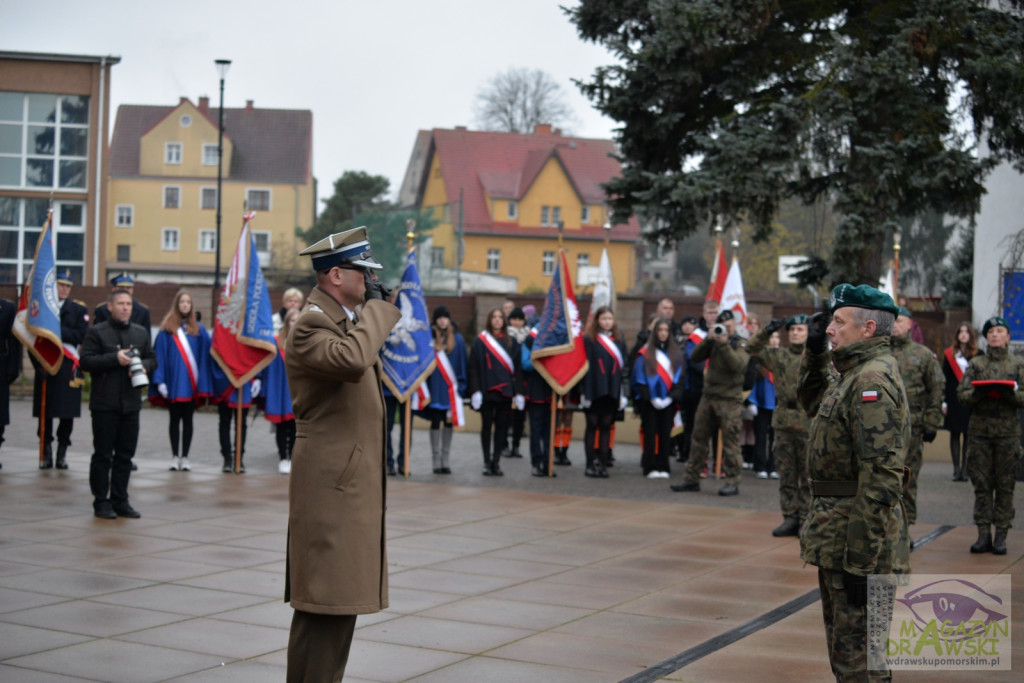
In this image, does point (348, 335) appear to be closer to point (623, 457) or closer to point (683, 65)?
point (623, 457)

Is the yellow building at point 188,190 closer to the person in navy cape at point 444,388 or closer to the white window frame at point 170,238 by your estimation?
the white window frame at point 170,238

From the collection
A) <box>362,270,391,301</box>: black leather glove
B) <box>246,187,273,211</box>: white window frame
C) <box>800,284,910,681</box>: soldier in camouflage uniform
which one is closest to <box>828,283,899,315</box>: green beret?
<box>800,284,910,681</box>: soldier in camouflage uniform

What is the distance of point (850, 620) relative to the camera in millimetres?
4742

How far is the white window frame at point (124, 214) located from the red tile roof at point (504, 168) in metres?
17.4

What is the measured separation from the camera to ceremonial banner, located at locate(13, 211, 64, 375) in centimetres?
1262

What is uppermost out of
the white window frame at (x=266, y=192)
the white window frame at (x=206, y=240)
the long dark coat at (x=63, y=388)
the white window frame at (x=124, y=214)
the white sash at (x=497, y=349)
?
the white window frame at (x=266, y=192)

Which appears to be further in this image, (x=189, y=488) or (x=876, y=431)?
(x=189, y=488)

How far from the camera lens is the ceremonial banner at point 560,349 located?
13867 millimetres

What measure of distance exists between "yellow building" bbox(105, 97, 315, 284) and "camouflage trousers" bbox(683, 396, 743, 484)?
161 feet

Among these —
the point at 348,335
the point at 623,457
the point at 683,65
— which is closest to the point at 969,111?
the point at 683,65

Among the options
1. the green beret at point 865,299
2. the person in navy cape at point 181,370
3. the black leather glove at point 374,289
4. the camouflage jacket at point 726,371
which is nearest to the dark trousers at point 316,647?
the black leather glove at point 374,289

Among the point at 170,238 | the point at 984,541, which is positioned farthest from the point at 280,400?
the point at 170,238

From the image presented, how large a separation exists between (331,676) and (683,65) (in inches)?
673

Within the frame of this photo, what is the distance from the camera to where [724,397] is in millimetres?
12297
